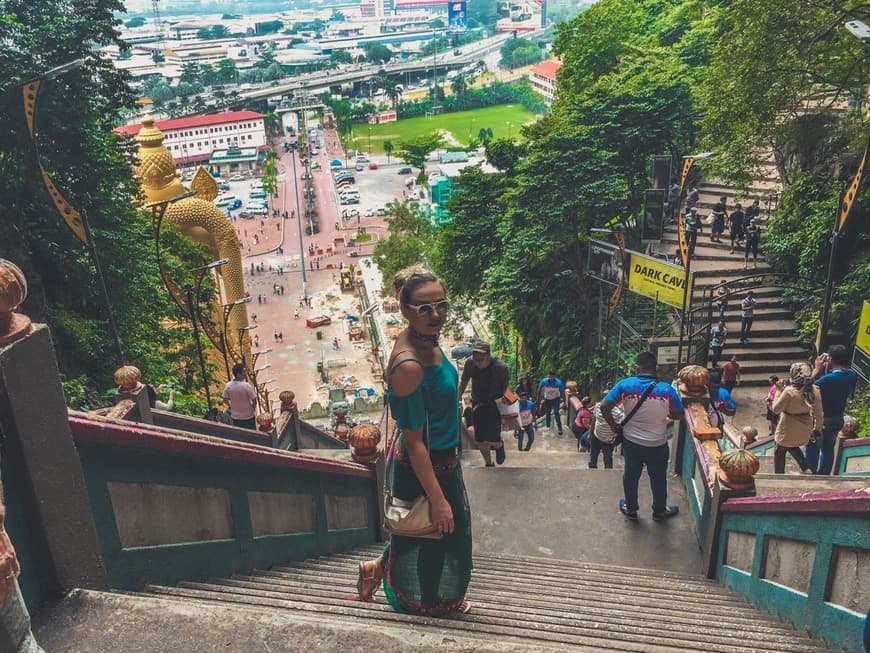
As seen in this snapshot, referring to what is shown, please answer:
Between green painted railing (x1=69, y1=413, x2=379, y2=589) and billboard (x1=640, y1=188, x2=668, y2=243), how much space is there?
45.2ft

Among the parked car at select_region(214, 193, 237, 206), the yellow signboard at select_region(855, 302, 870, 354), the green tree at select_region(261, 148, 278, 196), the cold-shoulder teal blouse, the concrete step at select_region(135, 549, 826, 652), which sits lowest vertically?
the parked car at select_region(214, 193, 237, 206)

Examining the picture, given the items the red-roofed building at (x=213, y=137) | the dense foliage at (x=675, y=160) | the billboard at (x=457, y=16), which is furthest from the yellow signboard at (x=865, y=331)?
the billboard at (x=457, y=16)

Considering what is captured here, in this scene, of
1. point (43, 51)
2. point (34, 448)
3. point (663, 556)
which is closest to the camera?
point (34, 448)

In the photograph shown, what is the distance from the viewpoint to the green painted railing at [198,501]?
3.06 meters

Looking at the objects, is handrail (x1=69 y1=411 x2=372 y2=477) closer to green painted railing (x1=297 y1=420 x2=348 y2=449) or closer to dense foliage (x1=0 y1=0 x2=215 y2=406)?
green painted railing (x1=297 y1=420 x2=348 y2=449)

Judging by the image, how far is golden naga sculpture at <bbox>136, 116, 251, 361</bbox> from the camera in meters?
21.0

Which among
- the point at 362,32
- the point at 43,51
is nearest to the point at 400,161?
the point at 43,51

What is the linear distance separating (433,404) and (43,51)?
14071mm

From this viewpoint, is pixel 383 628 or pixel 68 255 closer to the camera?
pixel 383 628

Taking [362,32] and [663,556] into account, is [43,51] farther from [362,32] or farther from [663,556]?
[362,32]

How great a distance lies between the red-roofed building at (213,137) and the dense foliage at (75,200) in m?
63.4

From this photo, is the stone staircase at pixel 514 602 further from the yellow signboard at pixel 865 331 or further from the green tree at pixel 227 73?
the green tree at pixel 227 73

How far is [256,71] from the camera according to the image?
381 ft

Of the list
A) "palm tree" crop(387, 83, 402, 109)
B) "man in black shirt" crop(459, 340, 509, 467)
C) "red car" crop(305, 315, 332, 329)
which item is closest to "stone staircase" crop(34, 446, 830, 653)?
"man in black shirt" crop(459, 340, 509, 467)
